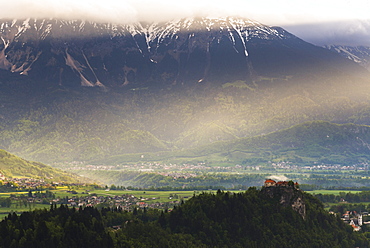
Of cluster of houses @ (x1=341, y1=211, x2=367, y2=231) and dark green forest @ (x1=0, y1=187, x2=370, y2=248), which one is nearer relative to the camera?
dark green forest @ (x1=0, y1=187, x2=370, y2=248)

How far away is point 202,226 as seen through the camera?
6373 inches

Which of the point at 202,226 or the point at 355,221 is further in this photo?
the point at 355,221

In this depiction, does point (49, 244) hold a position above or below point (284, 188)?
below

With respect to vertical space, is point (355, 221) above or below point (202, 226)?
above

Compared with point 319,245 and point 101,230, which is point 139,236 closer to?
point 101,230

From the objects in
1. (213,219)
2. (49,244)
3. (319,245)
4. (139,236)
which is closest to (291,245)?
(319,245)

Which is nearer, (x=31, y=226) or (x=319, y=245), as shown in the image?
(x=31, y=226)

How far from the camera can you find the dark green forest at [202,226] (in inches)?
5266

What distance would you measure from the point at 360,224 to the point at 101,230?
8218 centimetres

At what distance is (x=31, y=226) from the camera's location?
451ft

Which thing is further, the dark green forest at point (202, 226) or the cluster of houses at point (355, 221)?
the cluster of houses at point (355, 221)

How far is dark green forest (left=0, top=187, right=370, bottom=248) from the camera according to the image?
439ft

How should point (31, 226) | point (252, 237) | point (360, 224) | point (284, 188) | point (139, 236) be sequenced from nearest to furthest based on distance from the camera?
point (31, 226) → point (139, 236) → point (252, 237) → point (284, 188) → point (360, 224)

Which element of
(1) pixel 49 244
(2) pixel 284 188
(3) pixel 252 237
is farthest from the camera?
(2) pixel 284 188
